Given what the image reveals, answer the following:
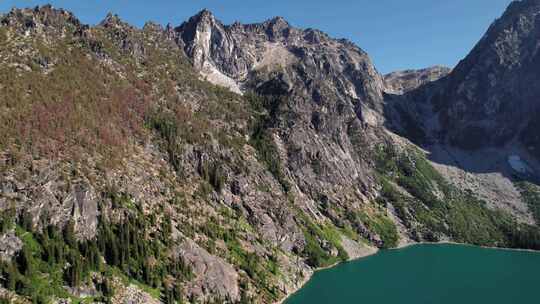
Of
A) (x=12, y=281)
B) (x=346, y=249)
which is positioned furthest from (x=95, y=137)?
(x=346, y=249)

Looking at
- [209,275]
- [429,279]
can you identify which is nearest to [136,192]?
[209,275]

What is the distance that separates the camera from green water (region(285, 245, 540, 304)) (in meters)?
120

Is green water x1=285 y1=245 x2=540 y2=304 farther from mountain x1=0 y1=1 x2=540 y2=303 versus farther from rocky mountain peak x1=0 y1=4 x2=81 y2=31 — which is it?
rocky mountain peak x1=0 y1=4 x2=81 y2=31

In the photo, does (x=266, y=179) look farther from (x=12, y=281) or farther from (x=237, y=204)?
(x=12, y=281)

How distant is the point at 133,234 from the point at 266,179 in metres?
75.4

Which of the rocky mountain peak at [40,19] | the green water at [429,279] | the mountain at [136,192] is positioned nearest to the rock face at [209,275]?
the mountain at [136,192]

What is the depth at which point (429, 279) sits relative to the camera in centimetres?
14050

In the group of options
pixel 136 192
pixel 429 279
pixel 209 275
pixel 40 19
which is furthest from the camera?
pixel 40 19

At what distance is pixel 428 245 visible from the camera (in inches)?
7844

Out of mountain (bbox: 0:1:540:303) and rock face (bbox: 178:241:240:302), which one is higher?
mountain (bbox: 0:1:540:303)

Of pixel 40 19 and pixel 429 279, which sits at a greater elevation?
pixel 40 19

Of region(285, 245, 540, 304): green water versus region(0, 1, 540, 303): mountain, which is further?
region(285, 245, 540, 304): green water

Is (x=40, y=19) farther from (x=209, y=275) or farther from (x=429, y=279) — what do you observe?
(x=429, y=279)

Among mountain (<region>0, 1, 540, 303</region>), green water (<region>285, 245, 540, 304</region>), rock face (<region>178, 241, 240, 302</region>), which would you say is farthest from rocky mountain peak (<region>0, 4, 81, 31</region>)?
green water (<region>285, 245, 540, 304</region>)
